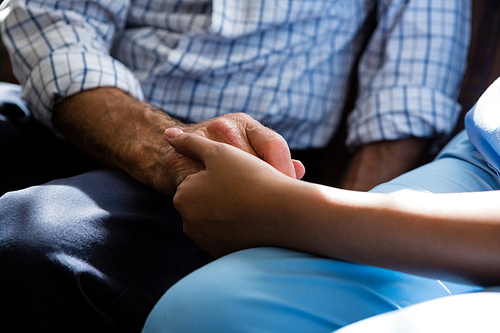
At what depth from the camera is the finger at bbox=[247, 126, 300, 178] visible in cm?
→ 46

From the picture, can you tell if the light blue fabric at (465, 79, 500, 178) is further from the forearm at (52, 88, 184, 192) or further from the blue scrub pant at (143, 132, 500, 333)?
the forearm at (52, 88, 184, 192)

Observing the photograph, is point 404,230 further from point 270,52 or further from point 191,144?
point 270,52

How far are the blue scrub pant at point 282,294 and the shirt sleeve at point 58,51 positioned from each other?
525 millimetres

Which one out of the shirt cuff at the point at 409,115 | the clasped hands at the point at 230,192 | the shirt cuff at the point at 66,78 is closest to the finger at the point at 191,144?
the clasped hands at the point at 230,192

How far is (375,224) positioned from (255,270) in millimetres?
117

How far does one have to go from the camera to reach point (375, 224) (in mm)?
327

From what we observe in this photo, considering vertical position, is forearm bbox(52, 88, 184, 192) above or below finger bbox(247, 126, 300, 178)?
below

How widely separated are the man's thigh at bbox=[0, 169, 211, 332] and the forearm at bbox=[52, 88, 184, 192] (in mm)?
89

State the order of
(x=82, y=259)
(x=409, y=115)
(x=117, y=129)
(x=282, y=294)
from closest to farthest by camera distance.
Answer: (x=282, y=294) → (x=82, y=259) → (x=117, y=129) → (x=409, y=115)

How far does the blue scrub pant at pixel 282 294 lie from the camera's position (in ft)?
0.94

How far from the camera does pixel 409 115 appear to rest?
809 mm

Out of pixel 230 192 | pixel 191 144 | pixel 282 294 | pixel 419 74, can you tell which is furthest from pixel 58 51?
pixel 419 74

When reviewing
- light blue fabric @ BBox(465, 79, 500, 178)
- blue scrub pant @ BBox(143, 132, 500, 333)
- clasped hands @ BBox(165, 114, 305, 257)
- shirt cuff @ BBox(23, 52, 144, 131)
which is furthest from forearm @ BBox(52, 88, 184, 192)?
light blue fabric @ BBox(465, 79, 500, 178)

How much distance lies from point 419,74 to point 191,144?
2.08 ft
